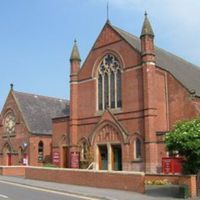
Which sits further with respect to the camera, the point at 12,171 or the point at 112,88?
the point at 12,171

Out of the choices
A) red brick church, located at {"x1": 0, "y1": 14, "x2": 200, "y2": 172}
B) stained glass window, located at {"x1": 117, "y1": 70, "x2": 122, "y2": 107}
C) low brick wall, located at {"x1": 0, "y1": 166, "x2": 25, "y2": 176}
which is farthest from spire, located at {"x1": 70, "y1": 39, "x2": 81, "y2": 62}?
low brick wall, located at {"x1": 0, "y1": 166, "x2": 25, "y2": 176}

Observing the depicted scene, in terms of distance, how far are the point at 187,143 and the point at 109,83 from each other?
748 inches

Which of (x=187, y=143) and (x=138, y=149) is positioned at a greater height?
(x=187, y=143)

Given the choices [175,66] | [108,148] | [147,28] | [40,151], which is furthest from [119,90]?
[40,151]

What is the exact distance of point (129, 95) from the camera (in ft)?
115

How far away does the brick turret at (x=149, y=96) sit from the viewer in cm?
3212

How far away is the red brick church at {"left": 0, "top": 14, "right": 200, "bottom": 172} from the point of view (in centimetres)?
3319

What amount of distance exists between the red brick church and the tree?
478 inches

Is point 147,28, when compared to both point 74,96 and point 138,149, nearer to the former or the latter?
point 138,149

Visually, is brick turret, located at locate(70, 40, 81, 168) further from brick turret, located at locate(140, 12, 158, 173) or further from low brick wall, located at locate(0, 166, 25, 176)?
brick turret, located at locate(140, 12, 158, 173)

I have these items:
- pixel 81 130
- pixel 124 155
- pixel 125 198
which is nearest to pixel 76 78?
pixel 81 130

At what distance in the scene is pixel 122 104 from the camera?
35.7 metres

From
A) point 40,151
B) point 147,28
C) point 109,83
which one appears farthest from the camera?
point 40,151

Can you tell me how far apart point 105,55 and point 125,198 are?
68.9ft
